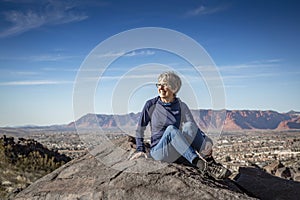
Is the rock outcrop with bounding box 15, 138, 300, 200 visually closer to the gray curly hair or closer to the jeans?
the jeans

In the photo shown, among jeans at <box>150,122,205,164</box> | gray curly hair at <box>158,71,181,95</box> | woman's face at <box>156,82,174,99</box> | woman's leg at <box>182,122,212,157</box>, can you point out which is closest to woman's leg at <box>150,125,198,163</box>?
jeans at <box>150,122,205,164</box>

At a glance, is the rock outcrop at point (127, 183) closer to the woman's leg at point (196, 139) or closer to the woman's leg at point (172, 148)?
the woman's leg at point (172, 148)

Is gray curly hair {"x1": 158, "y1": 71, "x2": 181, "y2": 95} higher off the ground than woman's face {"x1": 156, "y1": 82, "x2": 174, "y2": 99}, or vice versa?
gray curly hair {"x1": 158, "y1": 71, "x2": 181, "y2": 95}

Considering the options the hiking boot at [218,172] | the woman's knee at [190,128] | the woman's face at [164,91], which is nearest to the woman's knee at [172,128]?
the woman's knee at [190,128]

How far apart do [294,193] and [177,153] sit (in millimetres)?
3228

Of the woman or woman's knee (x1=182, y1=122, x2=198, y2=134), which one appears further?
woman's knee (x1=182, y1=122, x2=198, y2=134)

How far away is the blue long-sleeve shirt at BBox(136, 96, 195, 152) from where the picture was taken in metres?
7.41

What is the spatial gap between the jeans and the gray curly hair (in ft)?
2.72

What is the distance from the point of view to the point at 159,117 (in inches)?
293

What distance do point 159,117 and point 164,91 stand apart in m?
0.58

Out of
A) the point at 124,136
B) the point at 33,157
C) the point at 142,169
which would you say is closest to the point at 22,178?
the point at 33,157

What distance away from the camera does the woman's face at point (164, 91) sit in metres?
7.33

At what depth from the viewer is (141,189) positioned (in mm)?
6164

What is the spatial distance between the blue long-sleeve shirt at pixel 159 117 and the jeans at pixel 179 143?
295 millimetres
